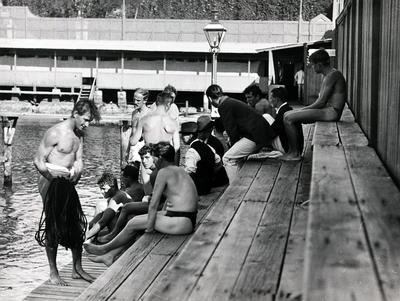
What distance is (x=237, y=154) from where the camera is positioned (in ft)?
33.1

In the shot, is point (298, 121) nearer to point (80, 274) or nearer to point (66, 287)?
point (80, 274)

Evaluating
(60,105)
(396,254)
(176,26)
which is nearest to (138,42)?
(176,26)

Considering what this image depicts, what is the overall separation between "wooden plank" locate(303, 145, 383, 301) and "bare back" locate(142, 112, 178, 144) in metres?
6.94

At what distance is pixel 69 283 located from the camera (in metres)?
8.61

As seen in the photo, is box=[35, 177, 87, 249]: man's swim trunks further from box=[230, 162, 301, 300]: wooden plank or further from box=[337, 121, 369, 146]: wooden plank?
box=[337, 121, 369, 146]: wooden plank

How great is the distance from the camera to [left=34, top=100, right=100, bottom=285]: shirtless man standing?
866 cm

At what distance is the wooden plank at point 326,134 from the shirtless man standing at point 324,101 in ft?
0.55

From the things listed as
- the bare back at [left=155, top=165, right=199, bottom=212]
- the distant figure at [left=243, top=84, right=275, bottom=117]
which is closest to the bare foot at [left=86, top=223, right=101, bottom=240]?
the bare back at [left=155, top=165, right=199, bottom=212]

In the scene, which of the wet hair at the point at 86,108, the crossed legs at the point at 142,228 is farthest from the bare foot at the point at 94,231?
the wet hair at the point at 86,108

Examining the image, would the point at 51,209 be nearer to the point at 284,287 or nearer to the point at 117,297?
the point at 117,297

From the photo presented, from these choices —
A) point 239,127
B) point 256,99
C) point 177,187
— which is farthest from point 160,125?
point 177,187

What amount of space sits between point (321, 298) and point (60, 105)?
1742 inches

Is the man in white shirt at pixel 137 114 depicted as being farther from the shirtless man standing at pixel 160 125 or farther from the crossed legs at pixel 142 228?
the crossed legs at pixel 142 228

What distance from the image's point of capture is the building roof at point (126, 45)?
44.9 metres
